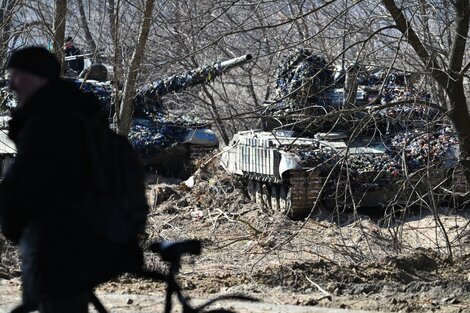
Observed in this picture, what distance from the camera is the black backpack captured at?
3602 millimetres

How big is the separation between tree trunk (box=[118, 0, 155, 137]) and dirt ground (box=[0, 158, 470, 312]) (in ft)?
5.56

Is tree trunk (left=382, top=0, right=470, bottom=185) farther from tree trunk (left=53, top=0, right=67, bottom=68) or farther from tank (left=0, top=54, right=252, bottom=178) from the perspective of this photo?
tank (left=0, top=54, right=252, bottom=178)

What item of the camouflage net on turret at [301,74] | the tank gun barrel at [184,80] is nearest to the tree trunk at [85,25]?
the tank gun barrel at [184,80]

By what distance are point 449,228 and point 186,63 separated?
7.51 m

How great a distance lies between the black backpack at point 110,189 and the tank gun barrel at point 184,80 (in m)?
9.24

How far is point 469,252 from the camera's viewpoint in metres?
9.64

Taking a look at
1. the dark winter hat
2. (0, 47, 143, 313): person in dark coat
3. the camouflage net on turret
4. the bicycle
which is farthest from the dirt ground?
the dark winter hat

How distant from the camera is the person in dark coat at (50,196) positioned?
352cm

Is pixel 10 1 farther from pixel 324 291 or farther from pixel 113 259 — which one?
pixel 113 259

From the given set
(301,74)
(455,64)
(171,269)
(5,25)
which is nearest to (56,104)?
(171,269)

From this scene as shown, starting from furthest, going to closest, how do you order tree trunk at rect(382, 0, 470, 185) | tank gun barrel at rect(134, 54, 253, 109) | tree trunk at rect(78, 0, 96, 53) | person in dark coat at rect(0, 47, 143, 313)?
tree trunk at rect(78, 0, 96, 53), tank gun barrel at rect(134, 54, 253, 109), tree trunk at rect(382, 0, 470, 185), person in dark coat at rect(0, 47, 143, 313)

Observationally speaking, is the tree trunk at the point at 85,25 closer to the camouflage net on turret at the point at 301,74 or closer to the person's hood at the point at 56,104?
the camouflage net on turret at the point at 301,74

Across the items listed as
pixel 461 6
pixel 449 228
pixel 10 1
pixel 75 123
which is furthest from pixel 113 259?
pixel 449 228

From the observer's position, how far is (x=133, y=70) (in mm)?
10078
